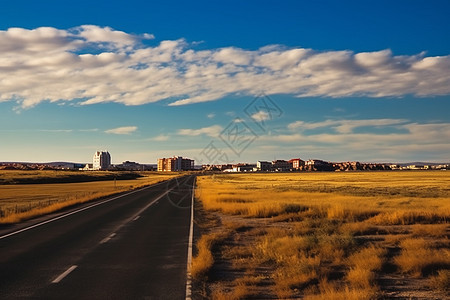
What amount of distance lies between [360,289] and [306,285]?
3.40 feet

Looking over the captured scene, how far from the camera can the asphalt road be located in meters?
8.23

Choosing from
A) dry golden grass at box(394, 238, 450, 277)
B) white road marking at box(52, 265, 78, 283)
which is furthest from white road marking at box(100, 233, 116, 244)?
dry golden grass at box(394, 238, 450, 277)

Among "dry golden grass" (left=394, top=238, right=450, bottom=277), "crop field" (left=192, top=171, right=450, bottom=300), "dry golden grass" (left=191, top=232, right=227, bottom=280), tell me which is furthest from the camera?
"dry golden grass" (left=394, top=238, right=450, bottom=277)

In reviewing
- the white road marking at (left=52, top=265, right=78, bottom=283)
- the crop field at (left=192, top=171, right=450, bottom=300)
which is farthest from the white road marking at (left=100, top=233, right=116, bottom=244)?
the white road marking at (left=52, top=265, right=78, bottom=283)

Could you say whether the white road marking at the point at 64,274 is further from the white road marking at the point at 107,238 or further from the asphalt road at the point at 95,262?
the white road marking at the point at 107,238

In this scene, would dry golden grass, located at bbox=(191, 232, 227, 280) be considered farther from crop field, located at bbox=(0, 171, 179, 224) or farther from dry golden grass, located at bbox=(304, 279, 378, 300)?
crop field, located at bbox=(0, 171, 179, 224)

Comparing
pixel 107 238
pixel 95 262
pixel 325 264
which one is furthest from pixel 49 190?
pixel 325 264

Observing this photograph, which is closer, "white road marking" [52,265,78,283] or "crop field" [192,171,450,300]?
"crop field" [192,171,450,300]

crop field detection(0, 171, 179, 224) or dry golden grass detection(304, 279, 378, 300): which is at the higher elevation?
dry golden grass detection(304, 279, 378, 300)

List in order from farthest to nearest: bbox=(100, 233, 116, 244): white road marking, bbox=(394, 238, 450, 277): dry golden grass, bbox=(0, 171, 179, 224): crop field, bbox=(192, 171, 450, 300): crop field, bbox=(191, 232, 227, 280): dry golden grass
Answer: bbox=(0, 171, 179, 224): crop field, bbox=(100, 233, 116, 244): white road marking, bbox=(394, 238, 450, 277): dry golden grass, bbox=(191, 232, 227, 280): dry golden grass, bbox=(192, 171, 450, 300): crop field

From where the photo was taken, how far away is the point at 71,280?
9.05 m

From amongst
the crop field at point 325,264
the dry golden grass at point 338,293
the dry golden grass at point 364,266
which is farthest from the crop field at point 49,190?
the dry golden grass at point 338,293

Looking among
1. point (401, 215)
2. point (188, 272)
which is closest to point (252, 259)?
point (188, 272)

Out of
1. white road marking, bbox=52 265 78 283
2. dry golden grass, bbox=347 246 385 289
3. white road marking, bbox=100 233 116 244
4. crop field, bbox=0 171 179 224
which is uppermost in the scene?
dry golden grass, bbox=347 246 385 289
